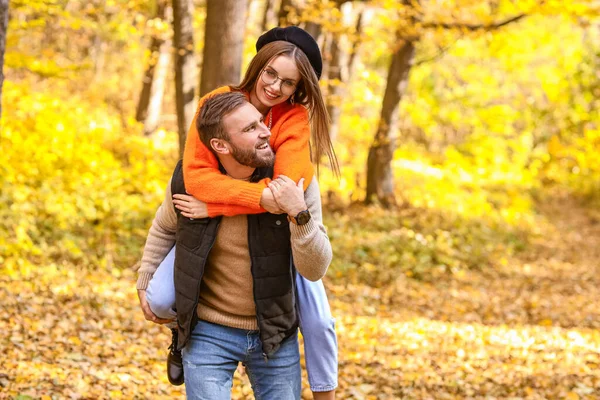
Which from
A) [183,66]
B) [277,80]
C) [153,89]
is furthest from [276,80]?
[153,89]

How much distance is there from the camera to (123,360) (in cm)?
577

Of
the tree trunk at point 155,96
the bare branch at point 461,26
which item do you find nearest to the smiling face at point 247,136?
the bare branch at point 461,26

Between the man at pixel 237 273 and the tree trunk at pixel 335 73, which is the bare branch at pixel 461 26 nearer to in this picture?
the tree trunk at pixel 335 73

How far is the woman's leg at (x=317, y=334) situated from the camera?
2850 millimetres

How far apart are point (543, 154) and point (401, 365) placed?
1757 cm

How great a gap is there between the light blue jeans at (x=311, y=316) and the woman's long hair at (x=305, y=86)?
21.1 inches

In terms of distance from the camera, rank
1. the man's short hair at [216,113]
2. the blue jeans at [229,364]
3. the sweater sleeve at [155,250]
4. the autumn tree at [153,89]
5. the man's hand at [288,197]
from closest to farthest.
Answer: the man's hand at [288,197] → the man's short hair at [216,113] → the blue jeans at [229,364] → the sweater sleeve at [155,250] → the autumn tree at [153,89]

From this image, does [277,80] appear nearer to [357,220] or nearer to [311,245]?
Answer: [311,245]

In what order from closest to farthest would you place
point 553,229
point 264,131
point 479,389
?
point 264,131 < point 479,389 < point 553,229

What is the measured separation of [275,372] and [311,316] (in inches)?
10.4

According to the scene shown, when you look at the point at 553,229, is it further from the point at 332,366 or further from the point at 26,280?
the point at 332,366

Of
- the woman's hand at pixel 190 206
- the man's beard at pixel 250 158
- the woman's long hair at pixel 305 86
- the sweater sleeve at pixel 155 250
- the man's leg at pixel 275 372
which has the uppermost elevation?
the woman's long hair at pixel 305 86

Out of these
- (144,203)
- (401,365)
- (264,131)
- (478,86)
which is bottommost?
(401,365)

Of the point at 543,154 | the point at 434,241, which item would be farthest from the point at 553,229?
A: the point at 543,154
